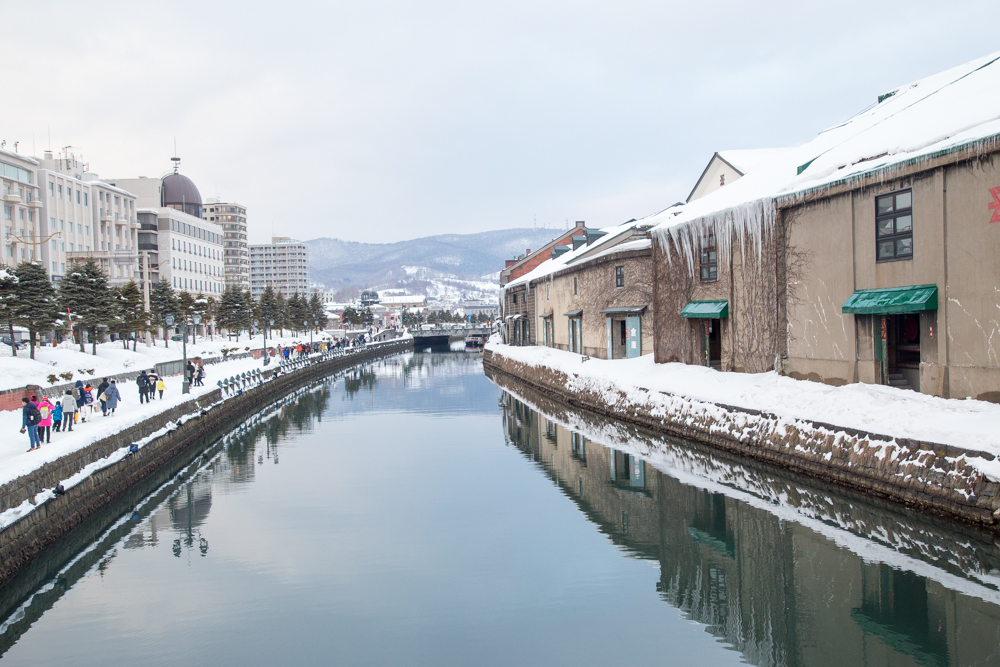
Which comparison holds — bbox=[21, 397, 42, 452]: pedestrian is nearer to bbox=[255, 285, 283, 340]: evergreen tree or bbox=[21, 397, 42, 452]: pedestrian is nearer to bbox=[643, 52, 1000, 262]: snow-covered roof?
bbox=[643, 52, 1000, 262]: snow-covered roof

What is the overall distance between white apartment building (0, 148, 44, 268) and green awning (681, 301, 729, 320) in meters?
58.8

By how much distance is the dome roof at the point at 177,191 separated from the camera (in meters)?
106

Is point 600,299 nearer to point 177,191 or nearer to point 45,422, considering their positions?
point 45,422

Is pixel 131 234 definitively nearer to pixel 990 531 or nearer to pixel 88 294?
pixel 88 294

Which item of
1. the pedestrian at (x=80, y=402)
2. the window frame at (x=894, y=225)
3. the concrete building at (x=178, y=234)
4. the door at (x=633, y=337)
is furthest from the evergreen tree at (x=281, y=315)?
the window frame at (x=894, y=225)

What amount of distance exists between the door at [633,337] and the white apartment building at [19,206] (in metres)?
53.8

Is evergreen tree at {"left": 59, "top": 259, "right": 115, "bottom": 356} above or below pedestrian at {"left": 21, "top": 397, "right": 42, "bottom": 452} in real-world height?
above

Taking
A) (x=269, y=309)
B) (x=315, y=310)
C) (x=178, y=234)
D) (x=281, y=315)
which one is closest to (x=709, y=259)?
(x=269, y=309)

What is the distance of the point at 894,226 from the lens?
19.2 m

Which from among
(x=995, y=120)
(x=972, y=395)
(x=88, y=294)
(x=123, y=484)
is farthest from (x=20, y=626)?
(x=88, y=294)

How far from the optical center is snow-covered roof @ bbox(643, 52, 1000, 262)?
17594mm

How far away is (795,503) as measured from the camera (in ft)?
57.8

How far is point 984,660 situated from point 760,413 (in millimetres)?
11697

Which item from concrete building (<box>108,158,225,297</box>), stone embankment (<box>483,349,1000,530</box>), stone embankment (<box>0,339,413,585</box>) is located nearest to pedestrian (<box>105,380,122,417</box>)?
stone embankment (<box>0,339,413,585</box>)
